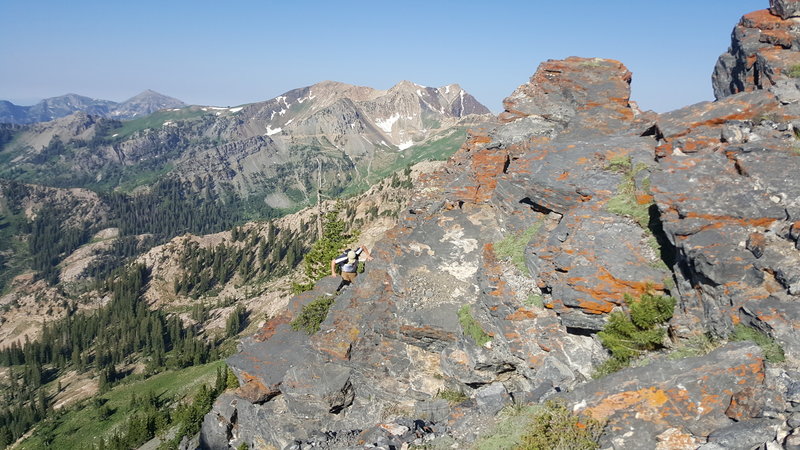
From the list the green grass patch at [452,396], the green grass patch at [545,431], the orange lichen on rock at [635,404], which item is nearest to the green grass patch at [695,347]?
the orange lichen on rock at [635,404]

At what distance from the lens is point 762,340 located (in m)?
15.5

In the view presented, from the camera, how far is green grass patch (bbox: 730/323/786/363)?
14953 millimetres

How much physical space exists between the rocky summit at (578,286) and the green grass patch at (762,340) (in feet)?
0.17

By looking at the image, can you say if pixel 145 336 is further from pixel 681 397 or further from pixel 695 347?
pixel 681 397

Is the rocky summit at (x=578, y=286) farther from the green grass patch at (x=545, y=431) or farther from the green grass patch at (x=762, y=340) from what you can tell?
the green grass patch at (x=545, y=431)

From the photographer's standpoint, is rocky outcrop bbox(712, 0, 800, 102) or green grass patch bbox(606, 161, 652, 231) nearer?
green grass patch bbox(606, 161, 652, 231)

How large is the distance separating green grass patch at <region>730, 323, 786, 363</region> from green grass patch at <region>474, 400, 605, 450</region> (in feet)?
19.8

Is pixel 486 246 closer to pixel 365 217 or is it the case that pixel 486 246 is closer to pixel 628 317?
pixel 628 317

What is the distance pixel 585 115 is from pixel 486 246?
45.9 feet

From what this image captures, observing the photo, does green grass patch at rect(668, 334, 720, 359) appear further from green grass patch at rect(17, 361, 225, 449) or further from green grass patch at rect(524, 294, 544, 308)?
green grass patch at rect(17, 361, 225, 449)

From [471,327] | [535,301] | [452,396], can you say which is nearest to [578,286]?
[535,301]

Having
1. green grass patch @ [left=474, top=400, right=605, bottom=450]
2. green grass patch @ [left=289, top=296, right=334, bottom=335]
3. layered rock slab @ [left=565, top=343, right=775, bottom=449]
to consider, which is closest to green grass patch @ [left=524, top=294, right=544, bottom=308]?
green grass patch @ [left=474, top=400, right=605, bottom=450]

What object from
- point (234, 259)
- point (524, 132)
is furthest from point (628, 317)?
point (234, 259)

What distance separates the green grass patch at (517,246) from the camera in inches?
980
